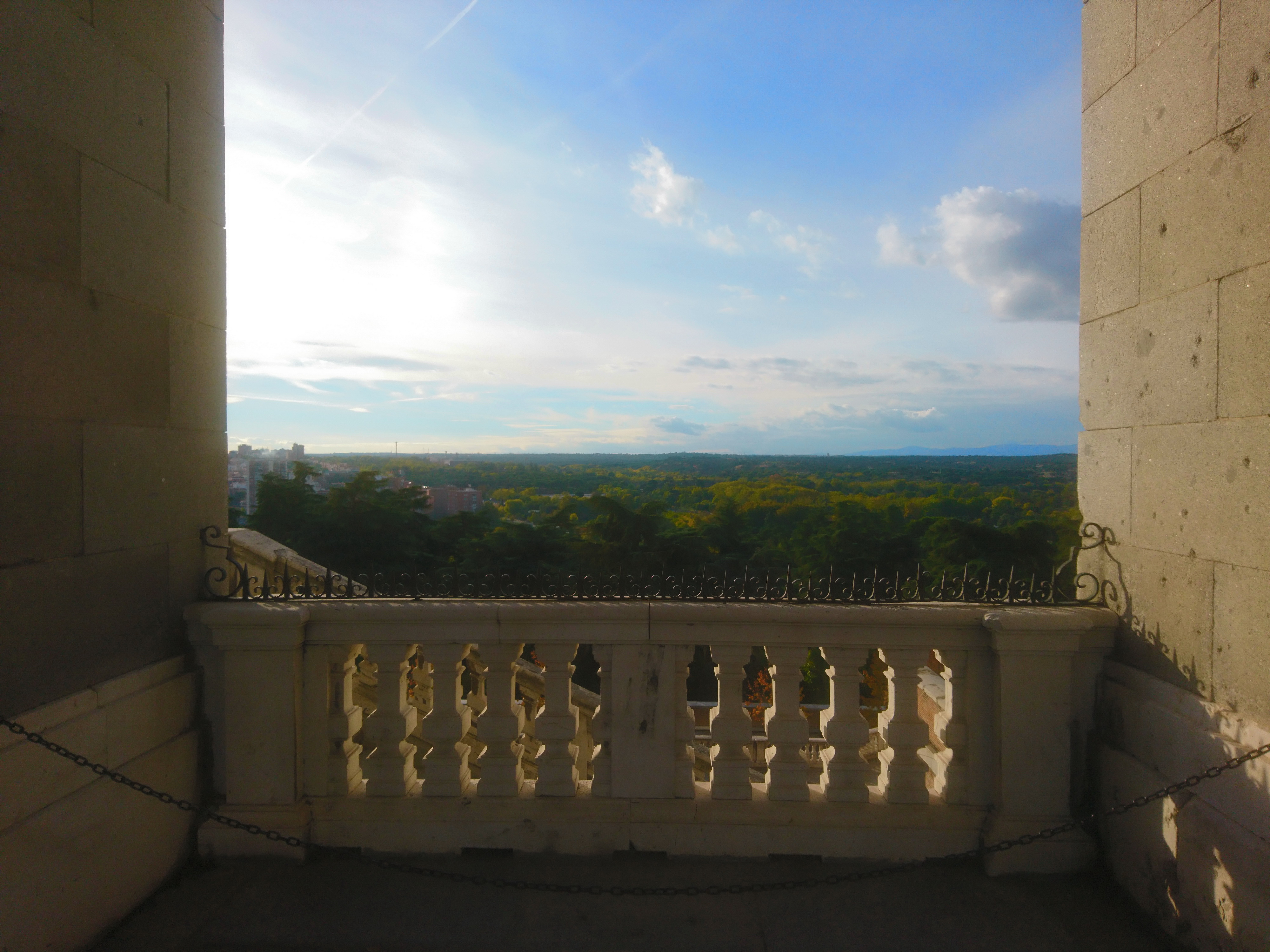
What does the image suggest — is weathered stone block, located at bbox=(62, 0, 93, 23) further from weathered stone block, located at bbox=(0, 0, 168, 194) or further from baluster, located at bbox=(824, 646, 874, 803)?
baluster, located at bbox=(824, 646, 874, 803)

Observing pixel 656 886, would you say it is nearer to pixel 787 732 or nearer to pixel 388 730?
pixel 787 732

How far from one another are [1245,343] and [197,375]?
4.90m

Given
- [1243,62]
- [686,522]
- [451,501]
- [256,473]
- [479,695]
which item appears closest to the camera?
[1243,62]

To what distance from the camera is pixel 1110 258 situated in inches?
135

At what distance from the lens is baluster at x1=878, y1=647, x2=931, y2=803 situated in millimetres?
3348

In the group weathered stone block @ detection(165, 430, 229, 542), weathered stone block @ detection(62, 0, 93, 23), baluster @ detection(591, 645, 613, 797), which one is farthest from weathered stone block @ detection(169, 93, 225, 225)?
baluster @ detection(591, 645, 613, 797)

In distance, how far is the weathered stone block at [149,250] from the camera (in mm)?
2883

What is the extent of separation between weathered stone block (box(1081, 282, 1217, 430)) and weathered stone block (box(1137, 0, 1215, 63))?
1259 mm

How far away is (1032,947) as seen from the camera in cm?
276

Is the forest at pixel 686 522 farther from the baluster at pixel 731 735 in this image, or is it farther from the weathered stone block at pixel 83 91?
the weathered stone block at pixel 83 91

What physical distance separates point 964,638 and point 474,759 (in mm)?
2861

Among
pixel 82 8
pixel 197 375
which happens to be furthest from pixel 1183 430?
pixel 82 8

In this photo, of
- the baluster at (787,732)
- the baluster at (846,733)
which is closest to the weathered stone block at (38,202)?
the baluster at (787,732)

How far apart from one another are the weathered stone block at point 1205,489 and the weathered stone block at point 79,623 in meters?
4.88
